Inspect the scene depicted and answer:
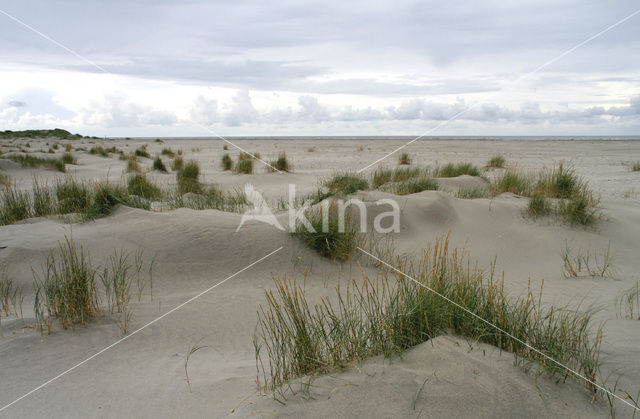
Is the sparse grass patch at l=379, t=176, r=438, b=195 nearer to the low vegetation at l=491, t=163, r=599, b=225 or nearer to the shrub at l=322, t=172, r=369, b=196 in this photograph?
the shrub at l=322, t=172, r=369, b=196

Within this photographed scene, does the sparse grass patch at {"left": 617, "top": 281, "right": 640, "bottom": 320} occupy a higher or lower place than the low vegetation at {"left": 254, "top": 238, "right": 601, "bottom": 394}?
lower

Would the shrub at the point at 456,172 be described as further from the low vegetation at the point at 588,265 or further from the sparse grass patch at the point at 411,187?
the low vegetation at the point at 588,265

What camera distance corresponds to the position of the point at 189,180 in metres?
10.1

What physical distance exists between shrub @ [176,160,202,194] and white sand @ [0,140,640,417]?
3382mm

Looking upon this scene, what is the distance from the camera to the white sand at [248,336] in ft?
5.80

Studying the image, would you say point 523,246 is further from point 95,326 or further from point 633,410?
point 95,326

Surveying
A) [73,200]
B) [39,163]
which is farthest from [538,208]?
[39,163]

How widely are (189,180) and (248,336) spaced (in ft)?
25.6

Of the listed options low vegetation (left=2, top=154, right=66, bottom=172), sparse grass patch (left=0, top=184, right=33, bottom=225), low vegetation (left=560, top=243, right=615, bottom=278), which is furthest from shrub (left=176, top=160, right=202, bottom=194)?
low vegetation (left=560, top=243, right=615, bottom=278)

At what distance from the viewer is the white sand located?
1769 mm

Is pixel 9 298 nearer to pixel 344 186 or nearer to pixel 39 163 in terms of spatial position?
pixel 344 186

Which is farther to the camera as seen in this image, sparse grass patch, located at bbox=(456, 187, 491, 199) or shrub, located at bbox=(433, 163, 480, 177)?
shrub, located at bbox=(433, 163, 480, 177)

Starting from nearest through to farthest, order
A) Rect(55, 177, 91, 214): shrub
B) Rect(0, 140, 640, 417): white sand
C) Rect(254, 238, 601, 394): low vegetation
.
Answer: Rect(0, 140, 640, 417): white sand < Rect(254, 238, 601, 394): low vegetation < Rect(55, 177, 91, 214): shrub

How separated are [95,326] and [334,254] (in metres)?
2.51
